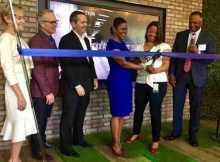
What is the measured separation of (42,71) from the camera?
295 centimetres

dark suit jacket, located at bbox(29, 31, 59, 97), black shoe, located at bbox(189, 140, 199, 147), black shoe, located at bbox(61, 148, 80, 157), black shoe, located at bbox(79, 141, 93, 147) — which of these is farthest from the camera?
black shoe, located at bbox(189, 140, 199, 147)

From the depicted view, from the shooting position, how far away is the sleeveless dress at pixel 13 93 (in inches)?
98.8

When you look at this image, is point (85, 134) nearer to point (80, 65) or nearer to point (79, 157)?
point (79, 157)

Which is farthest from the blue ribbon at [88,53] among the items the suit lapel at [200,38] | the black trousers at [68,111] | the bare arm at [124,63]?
the black trousers at [68,111]

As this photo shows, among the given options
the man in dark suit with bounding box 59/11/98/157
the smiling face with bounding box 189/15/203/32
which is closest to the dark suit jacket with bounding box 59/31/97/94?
the man in dark suit with bounding box 59/11/98/157

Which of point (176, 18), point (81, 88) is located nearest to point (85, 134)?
point (81, 88)

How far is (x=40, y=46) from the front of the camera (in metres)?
2.93

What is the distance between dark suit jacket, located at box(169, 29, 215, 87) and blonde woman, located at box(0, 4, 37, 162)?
2.09 metres

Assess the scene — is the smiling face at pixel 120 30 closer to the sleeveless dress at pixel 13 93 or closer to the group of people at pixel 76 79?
the group of people at pixel 76 79

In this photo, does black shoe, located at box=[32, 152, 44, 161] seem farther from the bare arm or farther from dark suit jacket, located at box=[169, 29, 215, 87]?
dark suit jacket, located at box=[169, 29, 215, 87]

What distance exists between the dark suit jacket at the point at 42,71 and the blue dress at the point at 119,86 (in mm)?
619

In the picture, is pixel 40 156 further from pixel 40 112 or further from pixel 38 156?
pixel 40 112

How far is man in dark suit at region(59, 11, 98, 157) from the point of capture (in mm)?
3057

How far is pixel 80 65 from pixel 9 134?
1.01m
